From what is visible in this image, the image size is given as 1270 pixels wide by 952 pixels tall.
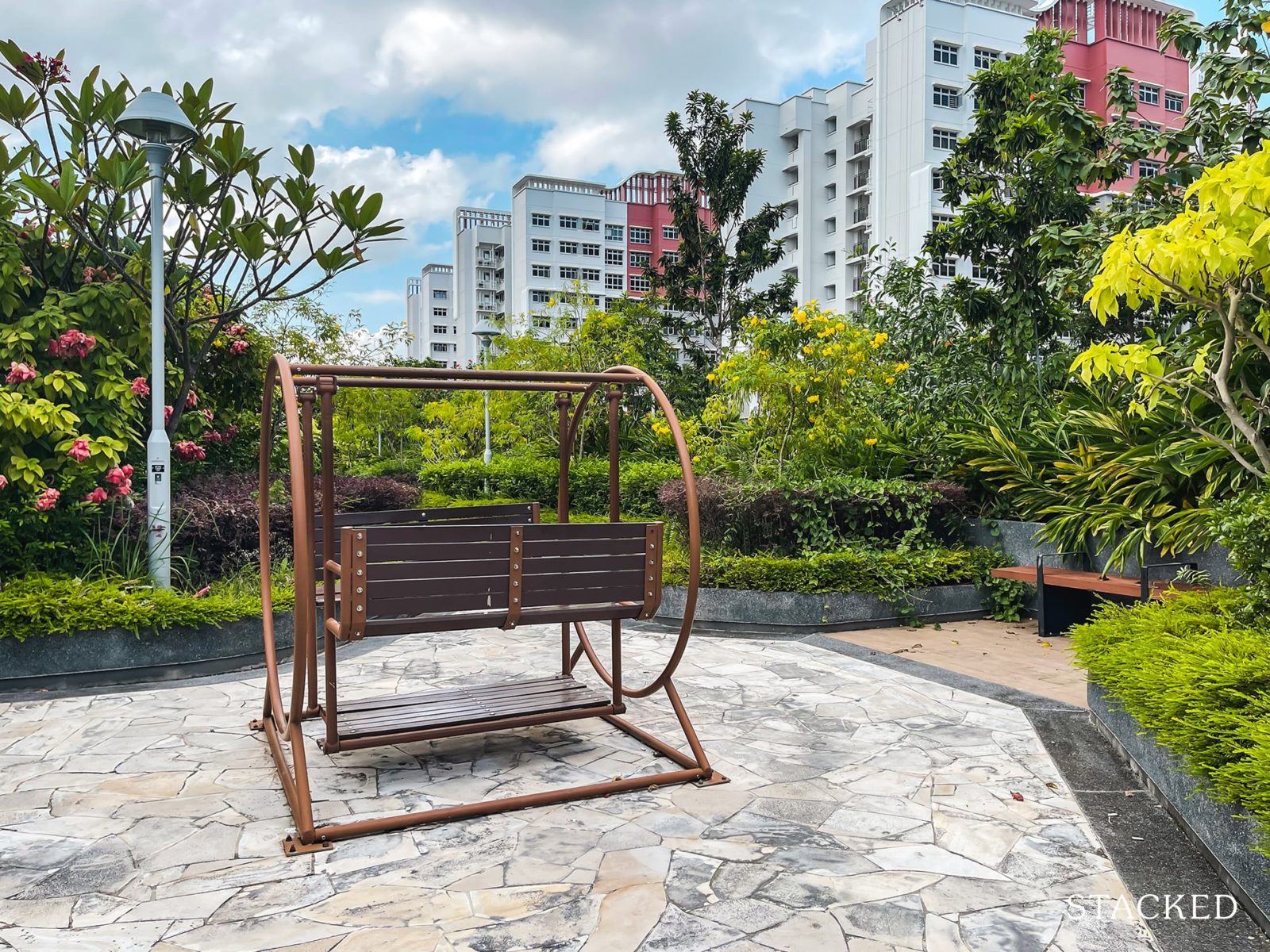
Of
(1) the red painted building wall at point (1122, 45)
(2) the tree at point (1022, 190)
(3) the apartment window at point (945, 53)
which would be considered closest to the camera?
(2) the tree at point (1022, 190)

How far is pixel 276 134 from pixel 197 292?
1577 mm

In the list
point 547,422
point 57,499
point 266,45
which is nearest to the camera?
point 57,499

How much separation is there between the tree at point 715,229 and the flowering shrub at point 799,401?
28.2ft

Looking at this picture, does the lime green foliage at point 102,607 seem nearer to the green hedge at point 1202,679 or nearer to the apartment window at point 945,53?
the green hedge at point 1202,679

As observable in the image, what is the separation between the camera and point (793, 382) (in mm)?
8969

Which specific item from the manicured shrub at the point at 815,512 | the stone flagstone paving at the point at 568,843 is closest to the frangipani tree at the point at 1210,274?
the stone flagstone paving at the point at 568,843

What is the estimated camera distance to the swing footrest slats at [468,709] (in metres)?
3.99

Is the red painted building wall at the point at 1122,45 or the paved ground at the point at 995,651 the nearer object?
the paved ground at the point at 995,651

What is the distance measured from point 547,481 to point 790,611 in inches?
312

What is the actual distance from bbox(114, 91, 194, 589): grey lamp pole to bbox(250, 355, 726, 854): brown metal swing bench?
8.30 ft

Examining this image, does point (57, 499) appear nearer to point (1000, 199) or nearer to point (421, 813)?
point (421, 813)

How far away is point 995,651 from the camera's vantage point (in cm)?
693

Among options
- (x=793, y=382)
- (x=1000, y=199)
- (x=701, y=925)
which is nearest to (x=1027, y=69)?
(x=1000, y=199)

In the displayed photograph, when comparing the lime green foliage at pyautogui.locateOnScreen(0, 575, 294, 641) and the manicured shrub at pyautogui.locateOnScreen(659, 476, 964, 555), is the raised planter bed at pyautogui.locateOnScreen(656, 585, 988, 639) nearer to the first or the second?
the manicured shrub at pyautogui.locateOnScreen(659, 476, 964, 555)
